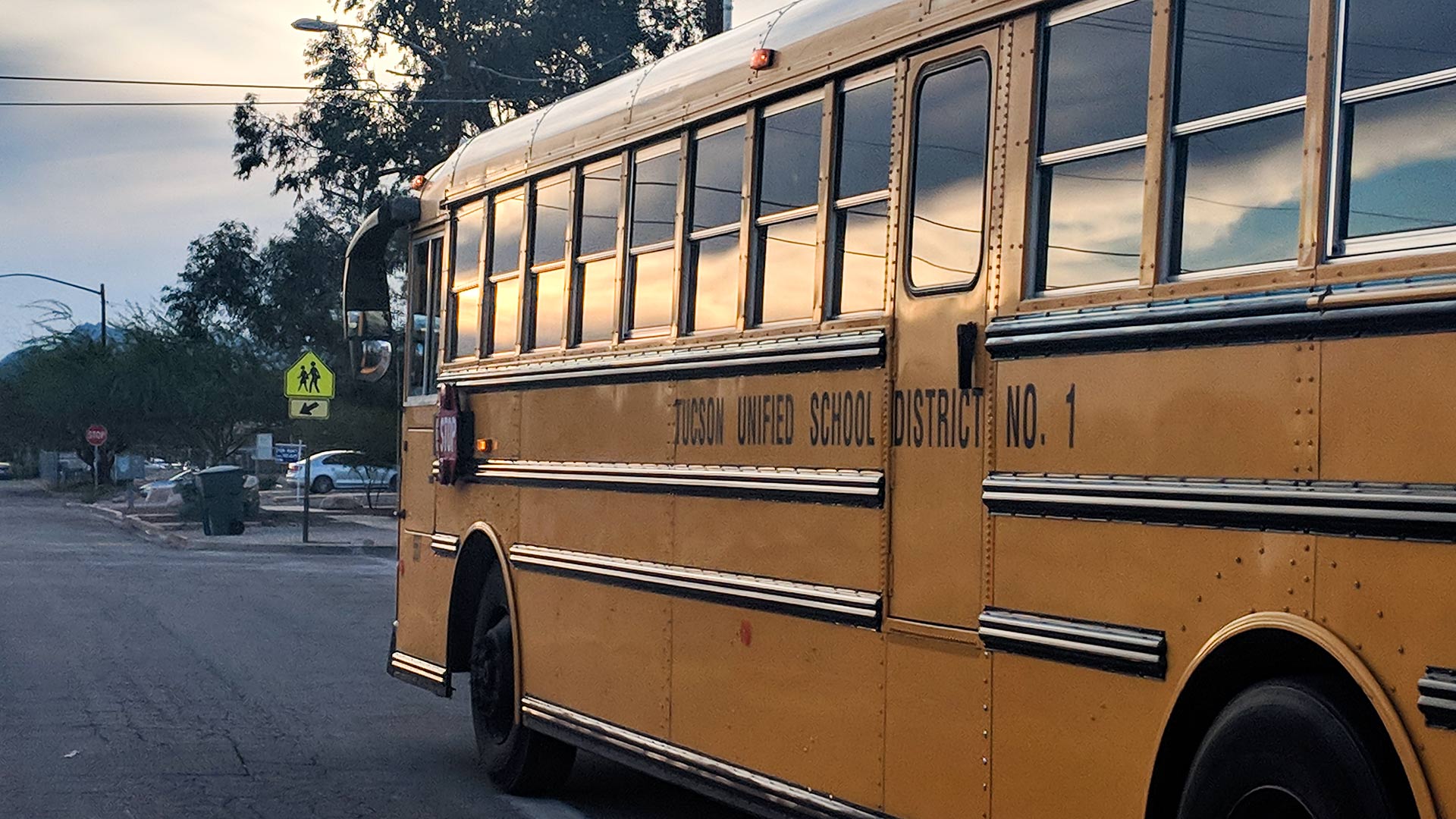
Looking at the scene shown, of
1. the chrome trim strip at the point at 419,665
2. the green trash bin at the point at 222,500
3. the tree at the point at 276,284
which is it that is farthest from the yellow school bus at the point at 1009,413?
the tree at the point at 276,284

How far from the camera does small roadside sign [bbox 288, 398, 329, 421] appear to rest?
92.7 ft

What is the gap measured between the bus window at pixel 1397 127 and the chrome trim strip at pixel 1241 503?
0.50 metres

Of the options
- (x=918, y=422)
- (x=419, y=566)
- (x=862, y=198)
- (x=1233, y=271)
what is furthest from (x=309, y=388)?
(x=1233, y=271)

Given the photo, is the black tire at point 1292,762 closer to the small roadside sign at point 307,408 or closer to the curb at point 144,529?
the small roadside sign at point 307,408

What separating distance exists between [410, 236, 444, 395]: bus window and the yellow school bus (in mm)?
1682

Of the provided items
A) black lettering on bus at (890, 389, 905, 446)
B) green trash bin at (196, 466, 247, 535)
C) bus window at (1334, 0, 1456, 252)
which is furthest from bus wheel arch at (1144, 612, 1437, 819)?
green trash bin at (196, 466, 247, 535)

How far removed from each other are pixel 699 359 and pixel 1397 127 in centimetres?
324

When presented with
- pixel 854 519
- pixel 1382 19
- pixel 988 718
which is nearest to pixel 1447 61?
pixel 1382 19

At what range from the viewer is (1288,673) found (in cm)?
390

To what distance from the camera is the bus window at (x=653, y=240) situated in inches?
273

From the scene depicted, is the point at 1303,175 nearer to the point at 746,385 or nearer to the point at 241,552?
the point at 746,385

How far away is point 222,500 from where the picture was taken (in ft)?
107

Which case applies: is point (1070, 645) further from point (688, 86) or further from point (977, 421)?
point (688, 86)

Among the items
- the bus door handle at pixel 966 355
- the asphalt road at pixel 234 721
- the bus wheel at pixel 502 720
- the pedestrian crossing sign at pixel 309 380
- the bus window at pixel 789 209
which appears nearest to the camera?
the bus door handle at pixel 966 355
